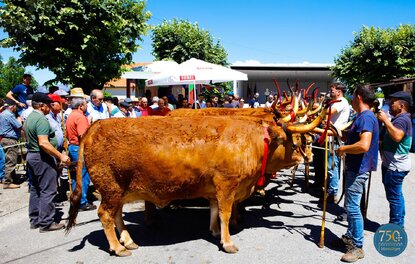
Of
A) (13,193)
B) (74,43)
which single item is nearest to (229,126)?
(13,193)

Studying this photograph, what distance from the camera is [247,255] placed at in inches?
181

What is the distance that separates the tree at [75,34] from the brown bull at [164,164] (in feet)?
24.6

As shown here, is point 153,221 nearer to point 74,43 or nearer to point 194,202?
point 194,202

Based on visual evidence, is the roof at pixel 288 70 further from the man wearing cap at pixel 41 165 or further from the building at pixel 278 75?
the man wearing cap at pixel 41 165

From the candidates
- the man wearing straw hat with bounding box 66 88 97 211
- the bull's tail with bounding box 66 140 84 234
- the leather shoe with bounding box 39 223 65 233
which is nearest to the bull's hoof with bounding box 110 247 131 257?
the bull's tail with bounding box 66 140 84 234

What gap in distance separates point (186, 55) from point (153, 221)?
1904 cm

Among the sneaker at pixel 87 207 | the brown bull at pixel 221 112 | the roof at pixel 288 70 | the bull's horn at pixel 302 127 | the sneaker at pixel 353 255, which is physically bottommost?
the sneaker at pixel 87 207

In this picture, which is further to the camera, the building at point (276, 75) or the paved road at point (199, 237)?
the building at point (276, 75)

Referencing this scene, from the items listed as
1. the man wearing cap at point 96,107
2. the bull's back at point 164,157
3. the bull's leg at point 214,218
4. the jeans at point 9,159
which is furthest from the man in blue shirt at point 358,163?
the jeans at point 9,159

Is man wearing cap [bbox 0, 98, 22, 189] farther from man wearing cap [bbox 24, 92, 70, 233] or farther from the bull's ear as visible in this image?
the bull's ear

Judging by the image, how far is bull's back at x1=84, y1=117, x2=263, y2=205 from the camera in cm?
455

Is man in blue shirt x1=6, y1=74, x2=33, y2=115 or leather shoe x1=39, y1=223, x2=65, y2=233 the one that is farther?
man in blue shirt x1=6, y1=74, x2=33, y2=115

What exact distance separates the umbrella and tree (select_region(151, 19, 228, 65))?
805cm

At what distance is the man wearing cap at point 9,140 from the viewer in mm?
8258
